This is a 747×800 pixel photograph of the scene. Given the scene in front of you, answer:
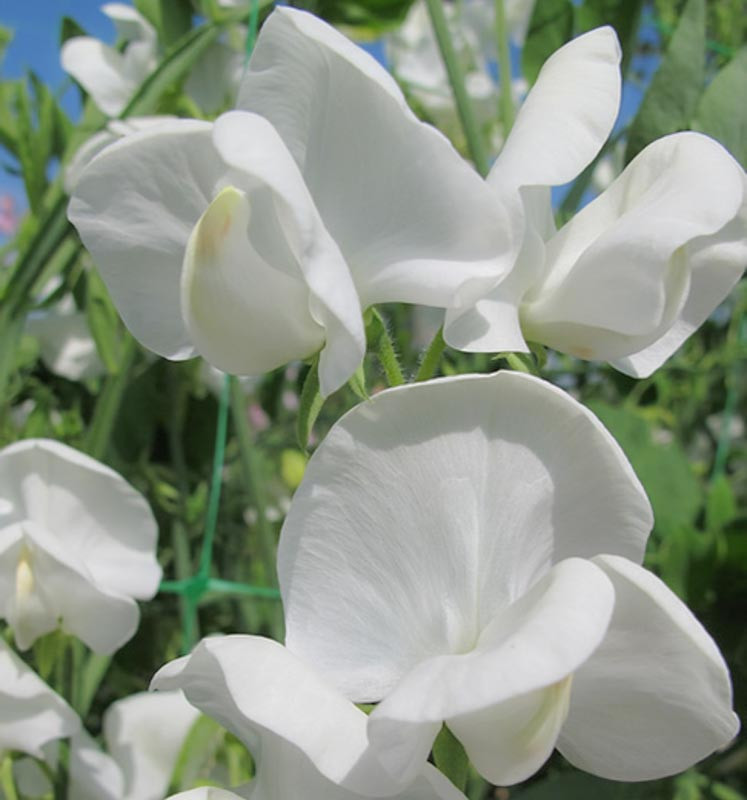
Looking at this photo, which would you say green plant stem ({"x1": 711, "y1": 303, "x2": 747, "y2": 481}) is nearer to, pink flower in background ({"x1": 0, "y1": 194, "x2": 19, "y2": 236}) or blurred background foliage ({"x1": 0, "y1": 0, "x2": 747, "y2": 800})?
blurred background foliage ({"x1": 0, "y1": 0, "x2": 747, "y2": 800})

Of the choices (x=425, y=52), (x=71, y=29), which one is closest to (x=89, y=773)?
(x=71, y=29)

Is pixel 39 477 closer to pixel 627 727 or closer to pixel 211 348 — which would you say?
pixel 211 348

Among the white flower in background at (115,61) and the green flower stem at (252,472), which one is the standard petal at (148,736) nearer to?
the green flower stem at (252,472)

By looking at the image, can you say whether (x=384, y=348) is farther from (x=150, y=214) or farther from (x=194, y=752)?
(x=194, y=752)

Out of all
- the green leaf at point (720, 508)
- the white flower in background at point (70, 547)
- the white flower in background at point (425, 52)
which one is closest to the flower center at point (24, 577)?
the white flower in background at point (70, 547)

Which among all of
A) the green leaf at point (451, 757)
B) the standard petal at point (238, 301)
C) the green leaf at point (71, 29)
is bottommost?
the green leaf at point (451, 757)

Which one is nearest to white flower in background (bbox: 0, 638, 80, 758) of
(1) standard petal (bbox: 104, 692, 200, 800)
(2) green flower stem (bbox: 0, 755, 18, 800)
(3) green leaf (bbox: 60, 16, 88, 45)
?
(2) green flower stem (bbox: 0, 755, 18, 800)
